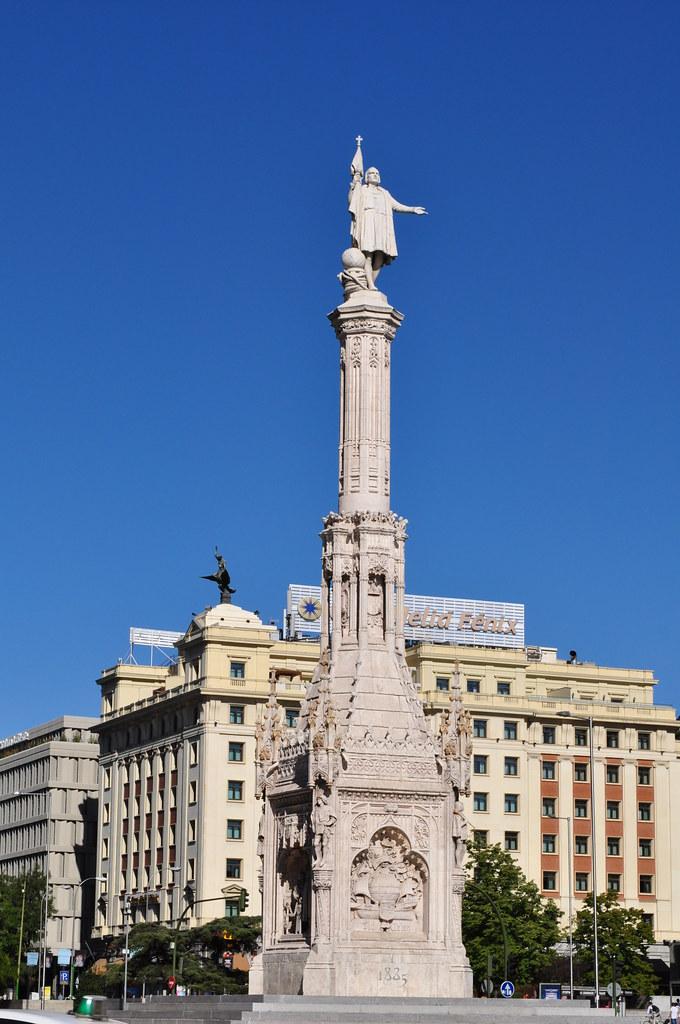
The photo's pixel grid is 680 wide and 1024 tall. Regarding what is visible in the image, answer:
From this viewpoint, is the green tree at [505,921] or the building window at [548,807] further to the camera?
the building window at [548,807]

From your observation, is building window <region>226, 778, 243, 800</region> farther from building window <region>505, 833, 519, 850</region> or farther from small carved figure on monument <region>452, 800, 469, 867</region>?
small carved figure on monument <region>452, 800, 469, 867</region>

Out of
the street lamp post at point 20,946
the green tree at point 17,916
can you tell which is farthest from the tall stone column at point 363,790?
the green tree at point 17,916

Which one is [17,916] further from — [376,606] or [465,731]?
[465,731]

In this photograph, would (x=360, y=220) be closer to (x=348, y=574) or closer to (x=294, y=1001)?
(x=348, y=574)

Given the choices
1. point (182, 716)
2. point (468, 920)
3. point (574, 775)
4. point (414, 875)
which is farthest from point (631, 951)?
point (414, 875)

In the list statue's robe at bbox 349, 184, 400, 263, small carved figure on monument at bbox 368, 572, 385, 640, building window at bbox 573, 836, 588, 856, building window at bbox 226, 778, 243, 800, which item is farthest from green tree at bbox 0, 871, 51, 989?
statue's robe at bbox 349, 184, 400, 263

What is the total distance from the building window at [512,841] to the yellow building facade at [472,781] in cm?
11

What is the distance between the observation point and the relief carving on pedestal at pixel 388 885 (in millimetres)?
55594

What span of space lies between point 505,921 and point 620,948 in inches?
320

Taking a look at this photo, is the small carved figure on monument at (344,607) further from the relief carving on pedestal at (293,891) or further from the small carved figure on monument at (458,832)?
the relief carving on pedestal at (293,891)

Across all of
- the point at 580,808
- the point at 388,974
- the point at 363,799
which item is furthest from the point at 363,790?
the point at 580,808

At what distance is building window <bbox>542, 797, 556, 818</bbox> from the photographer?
127 m

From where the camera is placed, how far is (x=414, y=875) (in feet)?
185

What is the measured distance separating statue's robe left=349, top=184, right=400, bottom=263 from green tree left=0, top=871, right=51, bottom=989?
72440 mm
